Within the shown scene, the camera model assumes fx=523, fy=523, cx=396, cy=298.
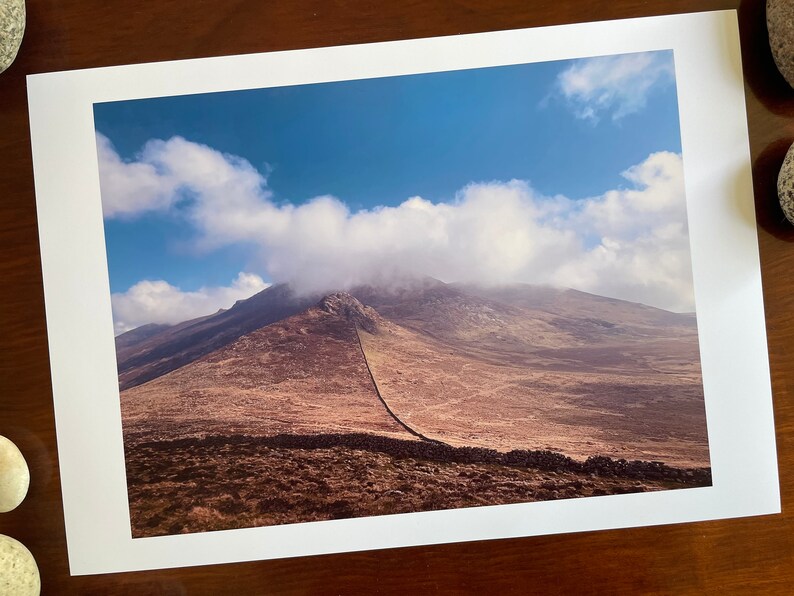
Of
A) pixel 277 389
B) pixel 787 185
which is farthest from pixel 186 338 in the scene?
pixel 787 185

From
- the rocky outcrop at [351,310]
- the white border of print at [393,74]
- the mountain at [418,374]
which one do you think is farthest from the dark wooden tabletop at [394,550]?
the rocky outcrop at [351,310]

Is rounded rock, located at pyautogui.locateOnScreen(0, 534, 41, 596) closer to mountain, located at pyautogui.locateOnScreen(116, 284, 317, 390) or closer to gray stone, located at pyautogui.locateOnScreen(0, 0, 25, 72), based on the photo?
mountain, located at pyautogui.locateOnScreen(116, 284, 317, 390)

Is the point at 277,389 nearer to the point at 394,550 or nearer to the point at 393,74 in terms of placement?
the point at 394,550

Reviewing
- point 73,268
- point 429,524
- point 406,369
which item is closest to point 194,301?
point 73,268

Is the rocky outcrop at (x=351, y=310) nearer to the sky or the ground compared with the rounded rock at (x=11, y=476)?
nearer to the sky

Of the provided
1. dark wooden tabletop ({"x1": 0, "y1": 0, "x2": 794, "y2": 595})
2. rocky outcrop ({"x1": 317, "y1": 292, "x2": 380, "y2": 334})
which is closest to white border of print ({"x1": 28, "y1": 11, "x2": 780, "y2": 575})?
dark wooden tabletop ({"x1": 0, "y1": 0, "x2": 794, "y2": 595})

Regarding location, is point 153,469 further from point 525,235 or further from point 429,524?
point 525,235

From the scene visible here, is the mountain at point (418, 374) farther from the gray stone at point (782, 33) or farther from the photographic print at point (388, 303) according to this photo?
the gray stone at point (782, 33)
